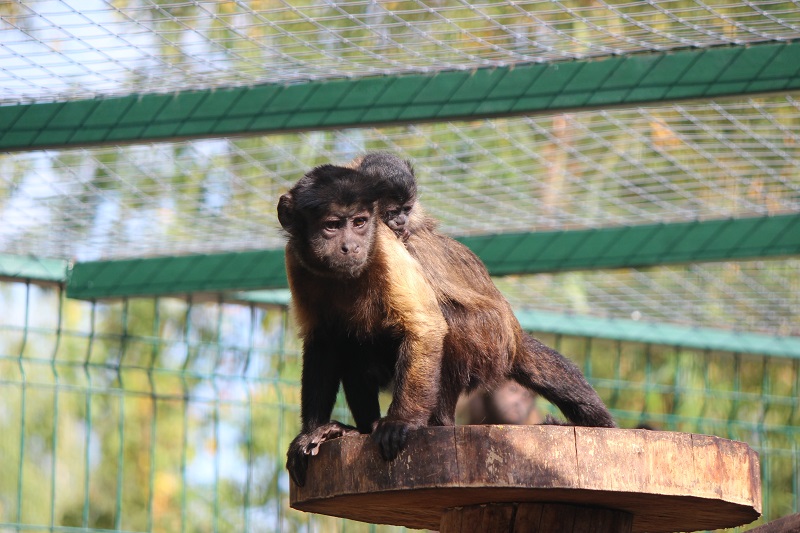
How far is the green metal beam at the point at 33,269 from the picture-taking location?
8305 millimetres

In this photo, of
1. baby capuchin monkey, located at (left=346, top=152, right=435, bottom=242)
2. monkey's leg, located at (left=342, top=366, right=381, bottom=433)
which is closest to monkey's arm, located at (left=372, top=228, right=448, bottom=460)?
baby capuchin monkey, located at (left=346, top=152, right=435, bottom=242)

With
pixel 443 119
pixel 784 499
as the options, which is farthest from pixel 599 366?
pixel 443 119

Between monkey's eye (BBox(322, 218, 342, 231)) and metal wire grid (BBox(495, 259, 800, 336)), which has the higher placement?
metal wire grid (BBox(495, 259, 800, 336))

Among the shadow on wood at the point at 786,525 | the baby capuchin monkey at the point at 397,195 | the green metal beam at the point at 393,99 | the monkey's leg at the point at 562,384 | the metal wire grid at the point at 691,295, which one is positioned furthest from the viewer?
the metal wire grid at the point at 691,295

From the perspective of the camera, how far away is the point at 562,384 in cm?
557

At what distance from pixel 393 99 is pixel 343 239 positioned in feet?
4.29

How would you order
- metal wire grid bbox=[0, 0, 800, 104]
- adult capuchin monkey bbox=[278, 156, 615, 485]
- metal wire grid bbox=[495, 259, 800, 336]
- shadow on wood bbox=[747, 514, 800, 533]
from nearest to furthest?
shadow on wood bbox=[747, 514, 800, 533], adult capuchin monkey bbox=[278, 156, 615, 485], metal wire grid bbox=[0, 0, 800, 104], metal wire grid bbox=[495, 259, 800, 336]

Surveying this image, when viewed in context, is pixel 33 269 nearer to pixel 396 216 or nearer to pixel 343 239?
pixel 396 216

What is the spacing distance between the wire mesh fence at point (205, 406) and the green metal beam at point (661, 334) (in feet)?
0.64

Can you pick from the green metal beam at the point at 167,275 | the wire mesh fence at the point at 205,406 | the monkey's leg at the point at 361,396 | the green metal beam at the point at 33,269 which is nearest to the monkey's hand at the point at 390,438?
the monkey's leg at the point at 361,396

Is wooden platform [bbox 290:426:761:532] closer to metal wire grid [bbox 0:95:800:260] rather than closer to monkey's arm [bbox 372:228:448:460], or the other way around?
monkey's arm [bbox 372:228:448:460]

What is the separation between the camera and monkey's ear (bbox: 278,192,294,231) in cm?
570

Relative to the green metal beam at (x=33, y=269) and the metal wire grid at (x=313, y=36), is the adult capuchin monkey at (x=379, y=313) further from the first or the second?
the green metal beam at (x=33, y=269)

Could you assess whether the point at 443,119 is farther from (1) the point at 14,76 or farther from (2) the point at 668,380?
(2) the point at 668,380
